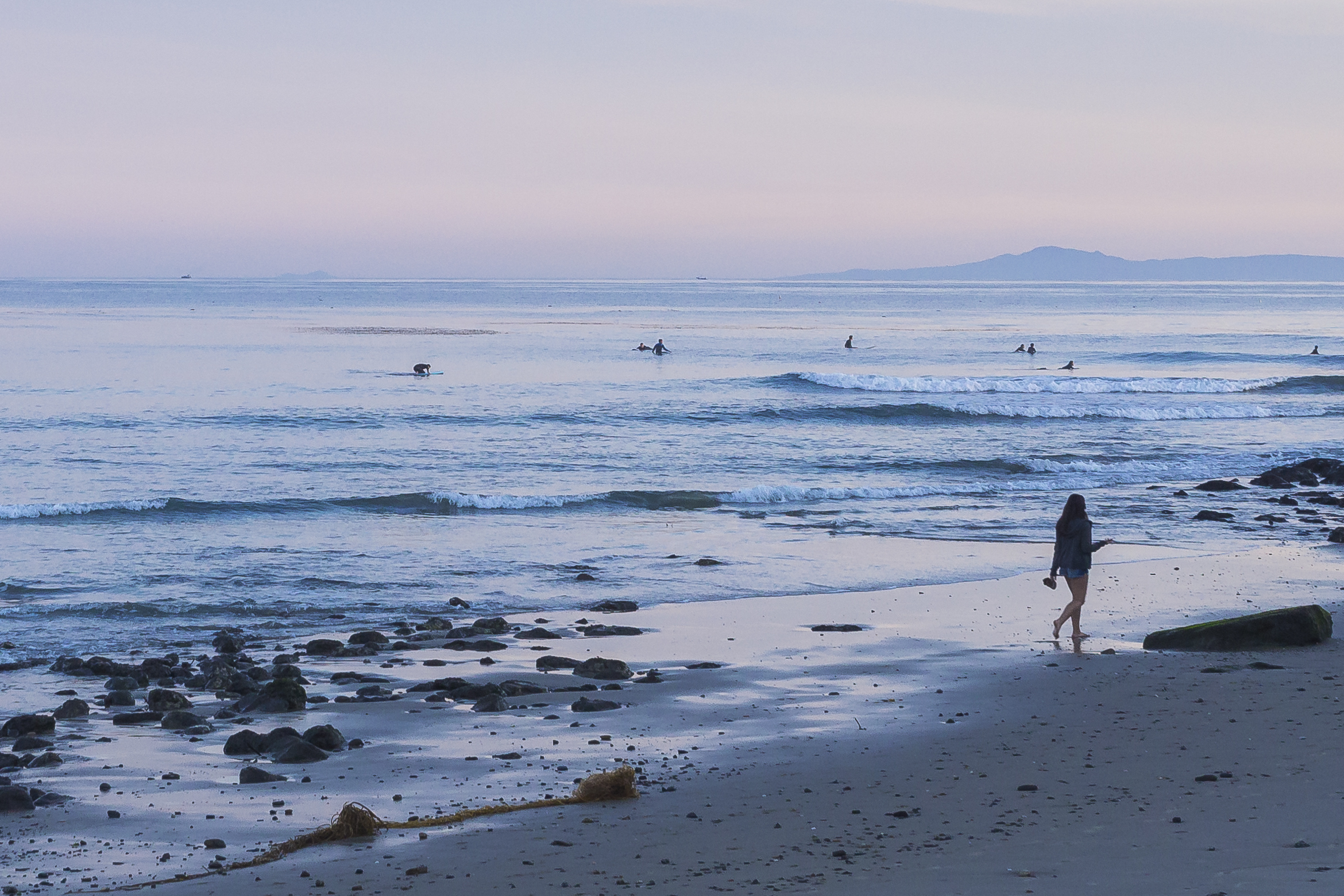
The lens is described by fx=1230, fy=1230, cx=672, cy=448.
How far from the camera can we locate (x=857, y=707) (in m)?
10.2

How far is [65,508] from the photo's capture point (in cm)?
2186

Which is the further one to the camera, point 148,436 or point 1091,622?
point 148,436

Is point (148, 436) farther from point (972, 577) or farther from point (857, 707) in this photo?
point (857, 707)

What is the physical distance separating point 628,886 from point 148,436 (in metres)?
29.4

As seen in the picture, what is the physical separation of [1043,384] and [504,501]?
113 feet

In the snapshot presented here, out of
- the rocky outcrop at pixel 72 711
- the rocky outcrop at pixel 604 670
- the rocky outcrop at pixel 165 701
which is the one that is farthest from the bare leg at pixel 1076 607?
the rocky outcrop at pixel 72 711

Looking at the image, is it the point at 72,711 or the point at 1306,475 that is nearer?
the point at 72,711

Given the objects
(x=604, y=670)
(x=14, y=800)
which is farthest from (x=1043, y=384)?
(x=14, y=800)

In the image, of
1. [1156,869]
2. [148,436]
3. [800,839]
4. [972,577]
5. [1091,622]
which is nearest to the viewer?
[1156,869]

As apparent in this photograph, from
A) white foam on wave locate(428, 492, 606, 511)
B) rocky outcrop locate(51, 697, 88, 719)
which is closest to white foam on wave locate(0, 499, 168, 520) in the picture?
white foam on wave locate(428, 492, 606, 511)

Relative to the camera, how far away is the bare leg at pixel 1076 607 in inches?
491

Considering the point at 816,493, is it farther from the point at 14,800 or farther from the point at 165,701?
the point at 14,800

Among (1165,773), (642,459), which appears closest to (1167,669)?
(1165,773)

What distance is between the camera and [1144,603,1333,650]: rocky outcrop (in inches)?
467
